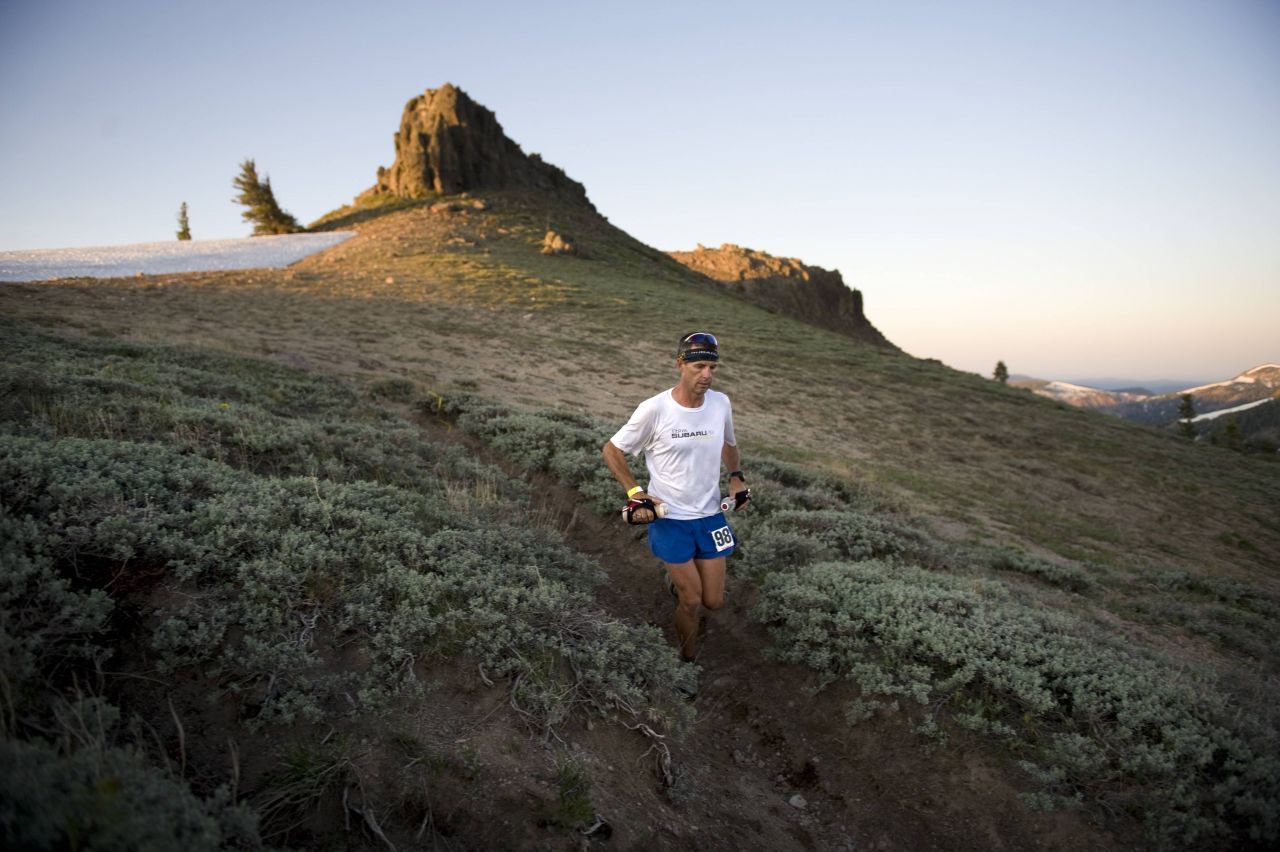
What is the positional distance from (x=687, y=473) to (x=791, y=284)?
63.9 m

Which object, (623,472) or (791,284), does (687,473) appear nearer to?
(623,472)

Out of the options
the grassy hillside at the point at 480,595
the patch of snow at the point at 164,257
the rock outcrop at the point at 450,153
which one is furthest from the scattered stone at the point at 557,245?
the grassy hillside at the point at 480,595

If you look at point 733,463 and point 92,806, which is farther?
point 733,463

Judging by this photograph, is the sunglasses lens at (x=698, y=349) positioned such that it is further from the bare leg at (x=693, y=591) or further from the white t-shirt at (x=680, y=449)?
the bare leg at (x=693, y=591)

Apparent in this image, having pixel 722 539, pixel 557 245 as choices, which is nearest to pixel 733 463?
pixel 722 539

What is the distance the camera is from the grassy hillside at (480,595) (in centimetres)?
325

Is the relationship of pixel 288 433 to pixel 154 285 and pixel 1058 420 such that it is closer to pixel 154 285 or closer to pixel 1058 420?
pixel 154 285

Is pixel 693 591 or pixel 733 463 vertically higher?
pixel 733 463

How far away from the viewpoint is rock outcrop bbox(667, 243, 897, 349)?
206 feet

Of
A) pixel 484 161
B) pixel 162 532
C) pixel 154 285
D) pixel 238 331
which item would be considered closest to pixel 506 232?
pixel 484 161

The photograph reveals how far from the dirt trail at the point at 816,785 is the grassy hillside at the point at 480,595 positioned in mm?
126

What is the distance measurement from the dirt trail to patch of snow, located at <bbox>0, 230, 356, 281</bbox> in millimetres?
27121

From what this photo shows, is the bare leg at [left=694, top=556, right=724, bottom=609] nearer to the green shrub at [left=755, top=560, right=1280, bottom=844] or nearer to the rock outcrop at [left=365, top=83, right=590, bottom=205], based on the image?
the green shrub at [left=755, top=560, right=1280, bottom=844]

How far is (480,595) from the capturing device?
4.48 meters
